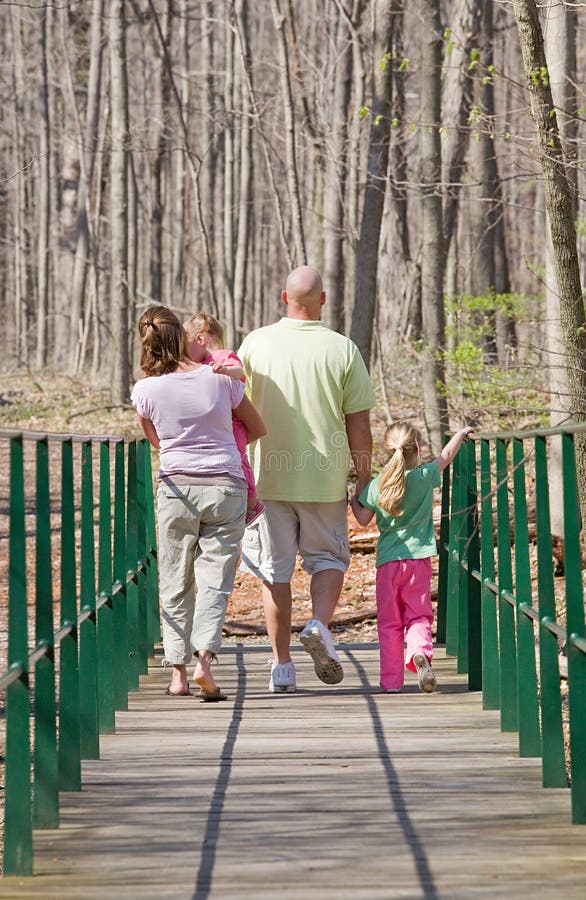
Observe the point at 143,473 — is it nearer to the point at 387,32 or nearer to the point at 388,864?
the point at 388,864

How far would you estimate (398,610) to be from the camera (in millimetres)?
6449

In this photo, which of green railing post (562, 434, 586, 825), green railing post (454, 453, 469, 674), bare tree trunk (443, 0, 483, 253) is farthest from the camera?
bare tree trunk (443, 0, 483, 253)

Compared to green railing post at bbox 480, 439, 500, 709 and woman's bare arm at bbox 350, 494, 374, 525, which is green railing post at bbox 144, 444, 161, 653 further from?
green railing post at bbox 480, 439, 500, 709

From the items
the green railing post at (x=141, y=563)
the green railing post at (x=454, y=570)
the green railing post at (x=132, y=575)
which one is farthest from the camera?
the green railing post at (x=454, y=570)

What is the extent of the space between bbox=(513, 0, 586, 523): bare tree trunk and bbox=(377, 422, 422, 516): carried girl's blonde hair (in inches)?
56.1

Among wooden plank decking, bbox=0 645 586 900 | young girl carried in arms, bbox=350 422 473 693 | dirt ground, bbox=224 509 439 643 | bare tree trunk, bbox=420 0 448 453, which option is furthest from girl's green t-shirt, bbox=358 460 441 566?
bare tree trunk, bbox=420 0 448 453

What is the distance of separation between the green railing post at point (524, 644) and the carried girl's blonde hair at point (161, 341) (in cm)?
171

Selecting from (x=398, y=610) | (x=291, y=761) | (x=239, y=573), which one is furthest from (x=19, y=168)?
(x=291, y=761)

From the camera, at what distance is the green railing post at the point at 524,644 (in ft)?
16.1

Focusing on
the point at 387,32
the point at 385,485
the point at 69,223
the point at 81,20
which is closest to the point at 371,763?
the point at 385,485

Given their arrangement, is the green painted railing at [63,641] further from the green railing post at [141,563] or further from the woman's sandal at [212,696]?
the woman's sandal at [212,696]

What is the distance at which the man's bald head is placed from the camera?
6199 millimetres

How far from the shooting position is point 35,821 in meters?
Result: 4.04

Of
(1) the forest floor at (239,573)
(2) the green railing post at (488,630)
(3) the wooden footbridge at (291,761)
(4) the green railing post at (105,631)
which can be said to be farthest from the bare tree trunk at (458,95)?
(4) the green railing post at (105,631)
